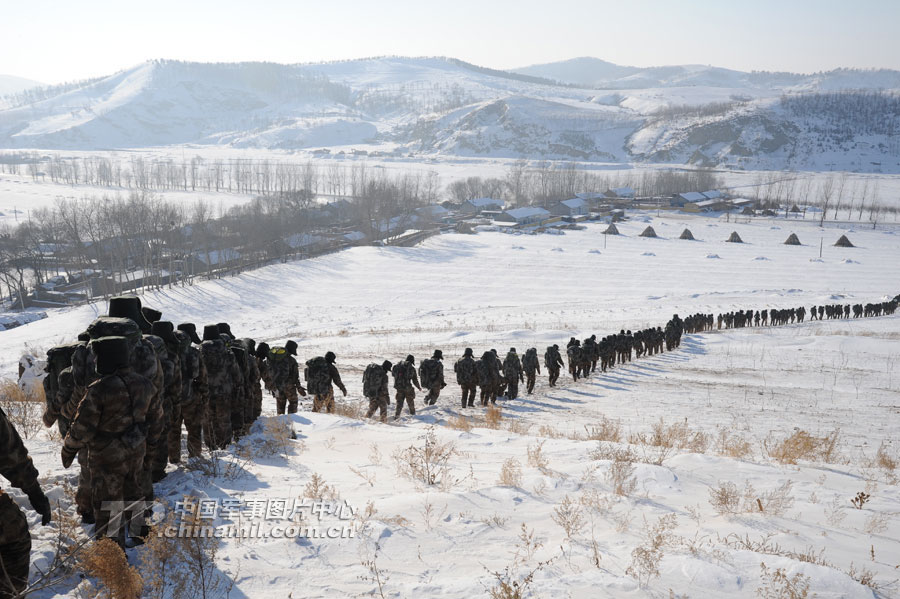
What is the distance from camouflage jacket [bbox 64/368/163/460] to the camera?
3.78 m

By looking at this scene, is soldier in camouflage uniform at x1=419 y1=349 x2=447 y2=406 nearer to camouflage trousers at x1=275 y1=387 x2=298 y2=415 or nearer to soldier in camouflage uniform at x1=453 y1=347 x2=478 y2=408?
soldier in camouflage uniform at x1=453 y1=347 x2=478 y2=408

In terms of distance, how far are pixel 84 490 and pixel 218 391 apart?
84.7 inches

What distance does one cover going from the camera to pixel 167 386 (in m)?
5.08

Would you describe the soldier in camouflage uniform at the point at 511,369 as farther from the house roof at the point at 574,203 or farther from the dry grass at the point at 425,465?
the house roof at the point at 574,203

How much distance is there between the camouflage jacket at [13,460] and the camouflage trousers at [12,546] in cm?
27

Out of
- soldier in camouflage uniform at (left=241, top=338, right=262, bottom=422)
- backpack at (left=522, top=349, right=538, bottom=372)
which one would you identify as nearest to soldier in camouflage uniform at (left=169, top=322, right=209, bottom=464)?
soldier in camouflage uniform at (left=241, top=338, right=262, bottom=422)

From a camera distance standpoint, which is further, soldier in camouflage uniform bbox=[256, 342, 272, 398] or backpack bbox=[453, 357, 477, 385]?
backpack bbox=[453, 357, 477, 385]

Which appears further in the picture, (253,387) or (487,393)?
(487,393)

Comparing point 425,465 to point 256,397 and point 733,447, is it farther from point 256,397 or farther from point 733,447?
point 733,447

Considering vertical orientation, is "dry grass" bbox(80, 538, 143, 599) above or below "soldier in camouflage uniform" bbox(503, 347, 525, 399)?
above

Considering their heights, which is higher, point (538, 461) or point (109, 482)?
point (109, 482)

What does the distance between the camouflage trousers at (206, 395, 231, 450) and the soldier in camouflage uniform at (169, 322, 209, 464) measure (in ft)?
0.45

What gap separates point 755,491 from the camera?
527 centimetres

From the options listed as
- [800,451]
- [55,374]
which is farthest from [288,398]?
[800,451]
